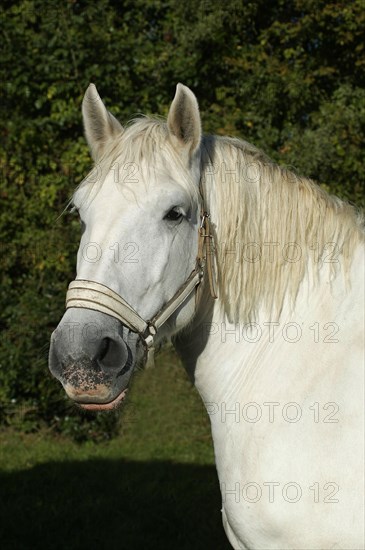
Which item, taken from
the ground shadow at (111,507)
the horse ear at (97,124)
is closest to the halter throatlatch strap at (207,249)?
the horse ear at (97,124)

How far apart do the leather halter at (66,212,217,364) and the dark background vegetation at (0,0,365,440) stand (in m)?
4.47

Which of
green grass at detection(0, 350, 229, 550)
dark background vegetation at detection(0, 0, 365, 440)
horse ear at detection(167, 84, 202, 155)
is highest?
horse ear at detection(167, 84, 202, 155)

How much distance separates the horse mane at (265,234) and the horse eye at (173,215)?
8.4 inches

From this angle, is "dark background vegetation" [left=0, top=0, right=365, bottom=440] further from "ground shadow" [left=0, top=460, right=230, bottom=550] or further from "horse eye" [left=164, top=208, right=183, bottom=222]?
"horse eye" [left=164, top=208, right=183, bottom=222]

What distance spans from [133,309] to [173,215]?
1.30 feet

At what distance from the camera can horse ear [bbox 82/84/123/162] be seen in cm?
273

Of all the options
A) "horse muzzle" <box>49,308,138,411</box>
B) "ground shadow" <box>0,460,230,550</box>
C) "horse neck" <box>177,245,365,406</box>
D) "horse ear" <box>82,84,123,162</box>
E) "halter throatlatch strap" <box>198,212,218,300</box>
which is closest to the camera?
"horse muzzle" <box>49,308,138,411</box>

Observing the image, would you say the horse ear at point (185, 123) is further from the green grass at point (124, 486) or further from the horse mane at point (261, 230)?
the green grass at point (124, 486)

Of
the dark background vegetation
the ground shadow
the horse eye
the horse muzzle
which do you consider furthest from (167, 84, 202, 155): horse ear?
the dark background vegetation

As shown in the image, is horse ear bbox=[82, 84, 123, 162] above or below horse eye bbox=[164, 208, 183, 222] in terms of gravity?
above

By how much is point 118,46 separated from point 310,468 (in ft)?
19.4

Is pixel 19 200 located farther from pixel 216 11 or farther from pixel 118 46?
pixel 216 11

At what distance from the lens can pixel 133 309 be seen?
2371mm

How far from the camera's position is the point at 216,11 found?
715cm
